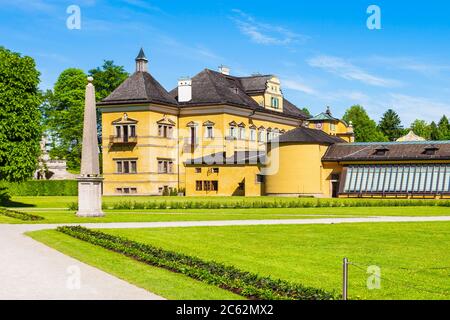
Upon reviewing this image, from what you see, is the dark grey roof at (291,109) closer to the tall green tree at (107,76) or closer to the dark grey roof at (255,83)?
the dark grey roof at (255,83)

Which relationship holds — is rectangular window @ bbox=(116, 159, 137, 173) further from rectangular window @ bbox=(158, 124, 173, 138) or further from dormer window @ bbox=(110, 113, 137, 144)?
rectangular window @ bbox=(158, 124, 173, 138)

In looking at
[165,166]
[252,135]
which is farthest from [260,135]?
[165,166]

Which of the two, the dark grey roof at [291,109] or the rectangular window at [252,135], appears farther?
the dark grey roof at [291,109]

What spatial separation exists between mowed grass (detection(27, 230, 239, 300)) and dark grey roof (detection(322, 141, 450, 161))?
47.1 m

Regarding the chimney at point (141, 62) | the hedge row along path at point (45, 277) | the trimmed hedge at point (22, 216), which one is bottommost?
the hedge row along path at point (45, 277)

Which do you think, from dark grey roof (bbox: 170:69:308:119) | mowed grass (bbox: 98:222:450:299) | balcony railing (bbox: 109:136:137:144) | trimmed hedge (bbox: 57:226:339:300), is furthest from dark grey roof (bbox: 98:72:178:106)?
trimmed hedge (bbox: 57:226:339:300)

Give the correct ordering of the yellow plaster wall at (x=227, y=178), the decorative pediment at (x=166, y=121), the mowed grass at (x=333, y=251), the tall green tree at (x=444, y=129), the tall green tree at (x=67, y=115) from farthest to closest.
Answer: the tall green tree at (x=444, y=129) < the tall green tree at (x=67, y=115) < the decorative pediment at (x=166, y=121) < the yellow plaster wall at (x=227, y=178) < the mowed grass at (x=333, y=251)

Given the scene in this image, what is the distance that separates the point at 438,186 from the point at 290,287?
51059mm

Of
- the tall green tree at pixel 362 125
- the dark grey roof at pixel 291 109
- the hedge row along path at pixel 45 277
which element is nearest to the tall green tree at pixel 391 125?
the tall green tree at pixel 362 125

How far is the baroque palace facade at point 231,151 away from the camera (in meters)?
62.2

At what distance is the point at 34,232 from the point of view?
23.7m

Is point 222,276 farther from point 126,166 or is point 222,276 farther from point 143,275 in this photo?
point 126,166

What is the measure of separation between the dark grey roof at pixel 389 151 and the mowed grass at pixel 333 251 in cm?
3554
